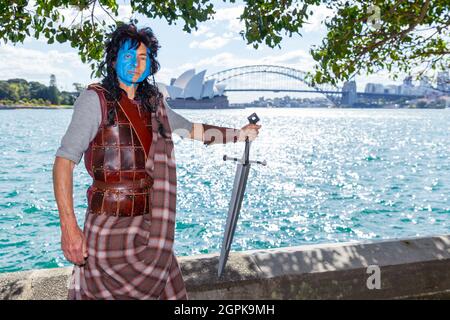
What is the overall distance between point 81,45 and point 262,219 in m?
17.0

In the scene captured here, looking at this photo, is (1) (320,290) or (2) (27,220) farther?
(2) (27,220)

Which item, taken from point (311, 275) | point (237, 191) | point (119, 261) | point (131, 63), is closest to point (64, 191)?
point (119, 261)

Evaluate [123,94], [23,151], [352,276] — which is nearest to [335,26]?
[352,276]

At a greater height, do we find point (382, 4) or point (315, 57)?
point (382, 4)

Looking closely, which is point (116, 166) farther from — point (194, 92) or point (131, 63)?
point (194, 92)

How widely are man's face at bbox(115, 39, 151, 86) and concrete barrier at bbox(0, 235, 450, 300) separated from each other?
165 centimetres

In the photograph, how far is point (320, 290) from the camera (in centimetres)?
373

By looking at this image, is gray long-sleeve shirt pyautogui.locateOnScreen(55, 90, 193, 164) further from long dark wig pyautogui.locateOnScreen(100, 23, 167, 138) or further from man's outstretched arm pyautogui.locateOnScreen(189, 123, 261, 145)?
man's outstretched arm pyautogui.locateOnScreen(189, 123, 261, 145)

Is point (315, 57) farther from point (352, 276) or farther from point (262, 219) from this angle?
point (262, 219)

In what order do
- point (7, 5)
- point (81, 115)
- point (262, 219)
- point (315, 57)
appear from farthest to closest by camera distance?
point (262, 219) < point (315, 57) < point (7, 5) < point (81, 115)

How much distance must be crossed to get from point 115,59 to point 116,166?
0.60m

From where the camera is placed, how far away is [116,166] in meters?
2.44

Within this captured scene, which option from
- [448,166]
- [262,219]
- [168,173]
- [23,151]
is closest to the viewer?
[168,173]
